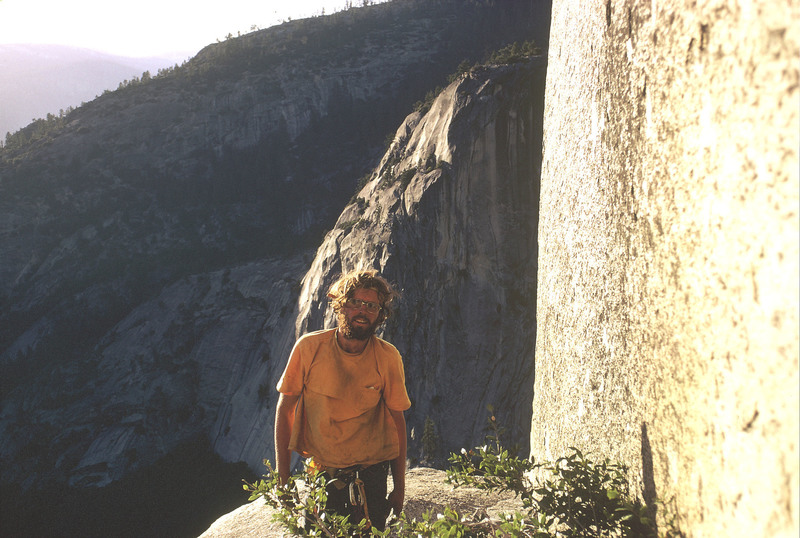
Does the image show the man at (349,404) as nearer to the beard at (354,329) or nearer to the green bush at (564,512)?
the beard at (354,329)

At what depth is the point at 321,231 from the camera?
41906 millimetres

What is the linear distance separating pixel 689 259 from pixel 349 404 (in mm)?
2151

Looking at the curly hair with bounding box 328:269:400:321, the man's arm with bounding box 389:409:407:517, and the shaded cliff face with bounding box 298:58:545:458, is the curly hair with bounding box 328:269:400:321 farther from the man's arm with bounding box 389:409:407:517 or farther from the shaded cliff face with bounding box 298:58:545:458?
the shaded cliff face with bounding box 298:58:545:458

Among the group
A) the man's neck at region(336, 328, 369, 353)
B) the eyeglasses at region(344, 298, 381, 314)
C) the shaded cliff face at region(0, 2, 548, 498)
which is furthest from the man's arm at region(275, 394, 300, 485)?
the shaded cliff face at region(0, 2, 548, 498)

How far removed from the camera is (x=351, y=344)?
3.18 meters

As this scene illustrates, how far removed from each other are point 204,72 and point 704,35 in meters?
59.7

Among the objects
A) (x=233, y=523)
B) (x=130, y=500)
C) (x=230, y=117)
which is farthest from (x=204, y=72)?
(x=233, y=523)

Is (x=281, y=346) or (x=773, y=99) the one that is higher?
(x=773, y=99)

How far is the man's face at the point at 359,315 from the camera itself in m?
3.13

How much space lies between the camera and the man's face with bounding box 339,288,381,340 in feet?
10.3

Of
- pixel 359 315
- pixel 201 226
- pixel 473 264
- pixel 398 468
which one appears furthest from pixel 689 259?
pixel 201 226

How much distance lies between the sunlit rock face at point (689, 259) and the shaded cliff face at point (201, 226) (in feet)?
49.9

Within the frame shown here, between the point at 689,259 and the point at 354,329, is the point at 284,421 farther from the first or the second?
the point at 689,259

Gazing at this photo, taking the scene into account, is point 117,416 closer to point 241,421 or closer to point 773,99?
point 241,421
